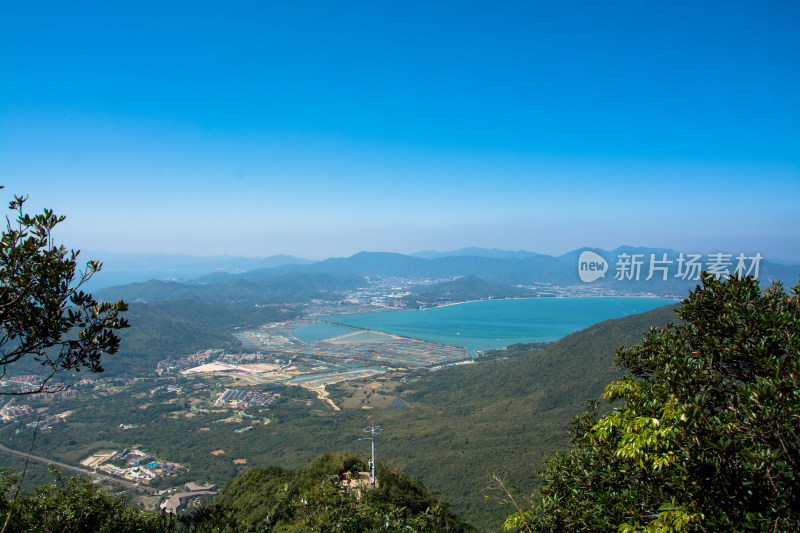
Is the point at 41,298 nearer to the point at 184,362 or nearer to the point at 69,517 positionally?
the point at 69,517

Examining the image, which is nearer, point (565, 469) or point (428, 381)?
point (565, 469)

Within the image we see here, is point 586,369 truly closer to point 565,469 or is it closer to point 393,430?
point 393,430

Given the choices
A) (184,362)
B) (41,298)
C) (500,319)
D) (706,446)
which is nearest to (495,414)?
(706,446)

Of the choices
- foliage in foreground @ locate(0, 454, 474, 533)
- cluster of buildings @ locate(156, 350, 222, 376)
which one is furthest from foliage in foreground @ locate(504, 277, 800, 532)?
cluster of buildings @ locate(156, 350, 222, 376)

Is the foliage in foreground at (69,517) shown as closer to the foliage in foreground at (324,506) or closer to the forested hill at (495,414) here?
the foliage in foreground at (324,506)

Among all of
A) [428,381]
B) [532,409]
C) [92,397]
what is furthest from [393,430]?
[92,397]

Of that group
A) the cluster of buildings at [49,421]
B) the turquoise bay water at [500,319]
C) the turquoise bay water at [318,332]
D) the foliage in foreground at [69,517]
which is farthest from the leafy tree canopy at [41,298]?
the turquoise bay water at [318,332]

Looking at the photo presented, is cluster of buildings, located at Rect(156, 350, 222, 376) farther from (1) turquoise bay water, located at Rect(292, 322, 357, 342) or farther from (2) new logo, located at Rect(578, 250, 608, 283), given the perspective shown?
(2) new logo, located at Rect(578, 250, 608, 283)
